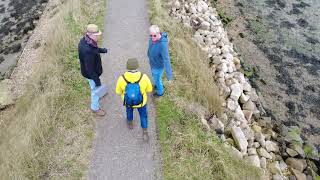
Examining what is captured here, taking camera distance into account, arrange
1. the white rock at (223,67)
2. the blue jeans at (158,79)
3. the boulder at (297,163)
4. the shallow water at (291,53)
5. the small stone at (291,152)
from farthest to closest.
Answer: the shallow water at (291,53)
the white rock at (223,67)
the small stone at (291,152)
the boulder at (297,163)
the blue jeans at (158,79)

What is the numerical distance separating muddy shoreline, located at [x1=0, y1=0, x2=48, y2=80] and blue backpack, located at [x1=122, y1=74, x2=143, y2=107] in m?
8.78

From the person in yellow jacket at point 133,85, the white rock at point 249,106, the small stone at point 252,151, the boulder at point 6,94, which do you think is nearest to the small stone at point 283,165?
the small stone at point 252,151

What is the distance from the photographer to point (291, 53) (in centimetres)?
1541

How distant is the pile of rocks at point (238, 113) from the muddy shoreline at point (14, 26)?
7.38 metres

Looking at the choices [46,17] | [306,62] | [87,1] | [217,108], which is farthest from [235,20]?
[46,17]

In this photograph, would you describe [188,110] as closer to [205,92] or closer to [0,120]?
[205,92]

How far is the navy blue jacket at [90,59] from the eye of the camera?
8094 millimetres

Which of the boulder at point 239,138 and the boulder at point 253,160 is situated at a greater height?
the boulder at point 239,138

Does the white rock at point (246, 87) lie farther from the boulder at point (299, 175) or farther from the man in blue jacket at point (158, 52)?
the man in blue jacket at point (158, 52)

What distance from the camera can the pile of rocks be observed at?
989 cm

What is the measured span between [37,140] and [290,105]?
9011 millimetres

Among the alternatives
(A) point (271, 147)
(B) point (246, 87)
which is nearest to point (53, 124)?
(A) point (271, 147)

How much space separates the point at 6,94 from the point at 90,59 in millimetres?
6396

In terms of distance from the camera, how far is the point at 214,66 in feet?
41.3
